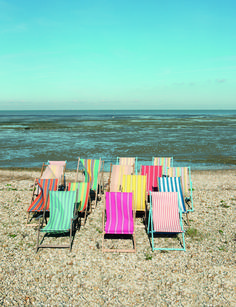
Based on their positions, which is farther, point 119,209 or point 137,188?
point 137,188

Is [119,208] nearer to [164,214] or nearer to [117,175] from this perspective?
[164,214]

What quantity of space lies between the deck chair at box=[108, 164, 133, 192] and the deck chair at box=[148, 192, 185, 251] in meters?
1.99

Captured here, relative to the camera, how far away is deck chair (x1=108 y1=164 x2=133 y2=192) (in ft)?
27.0

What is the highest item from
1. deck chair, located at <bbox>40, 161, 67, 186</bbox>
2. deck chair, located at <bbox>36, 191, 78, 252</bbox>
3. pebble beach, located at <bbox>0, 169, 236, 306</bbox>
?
deck chair, located at <bbox>40, 161, 67, 186</bbox>

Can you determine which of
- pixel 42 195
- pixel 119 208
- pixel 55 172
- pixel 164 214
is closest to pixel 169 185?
pixel 164 214

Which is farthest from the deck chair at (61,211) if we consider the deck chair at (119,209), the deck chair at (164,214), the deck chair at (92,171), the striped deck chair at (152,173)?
the striped deck chair at (152,173)

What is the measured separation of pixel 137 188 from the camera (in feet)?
23.6

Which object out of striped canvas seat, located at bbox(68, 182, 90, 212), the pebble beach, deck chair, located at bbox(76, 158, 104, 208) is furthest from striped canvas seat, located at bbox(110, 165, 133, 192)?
the pebble beach

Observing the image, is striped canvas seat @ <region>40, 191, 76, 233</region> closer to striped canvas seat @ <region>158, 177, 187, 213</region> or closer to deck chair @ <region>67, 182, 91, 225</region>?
deck chair @ <region>67, 182, 91, 225</region>

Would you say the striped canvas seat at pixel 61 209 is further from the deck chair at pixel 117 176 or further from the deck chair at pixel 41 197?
the deck chair at pixel 117 176

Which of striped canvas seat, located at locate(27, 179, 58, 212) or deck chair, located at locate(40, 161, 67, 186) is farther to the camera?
deck chair, located at locate(40, 161, 67, 186)

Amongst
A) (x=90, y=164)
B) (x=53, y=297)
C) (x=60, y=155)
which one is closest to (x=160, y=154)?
(x=60, y=155)

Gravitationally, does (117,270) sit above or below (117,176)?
below

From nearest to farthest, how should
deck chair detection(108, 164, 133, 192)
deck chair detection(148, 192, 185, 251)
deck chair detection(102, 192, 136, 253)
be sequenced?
deck chair detection(148, 192, 185, 251), deck chair detection(102, 192, 136, 253), deck chair detection(108, 164, 133, 192)
